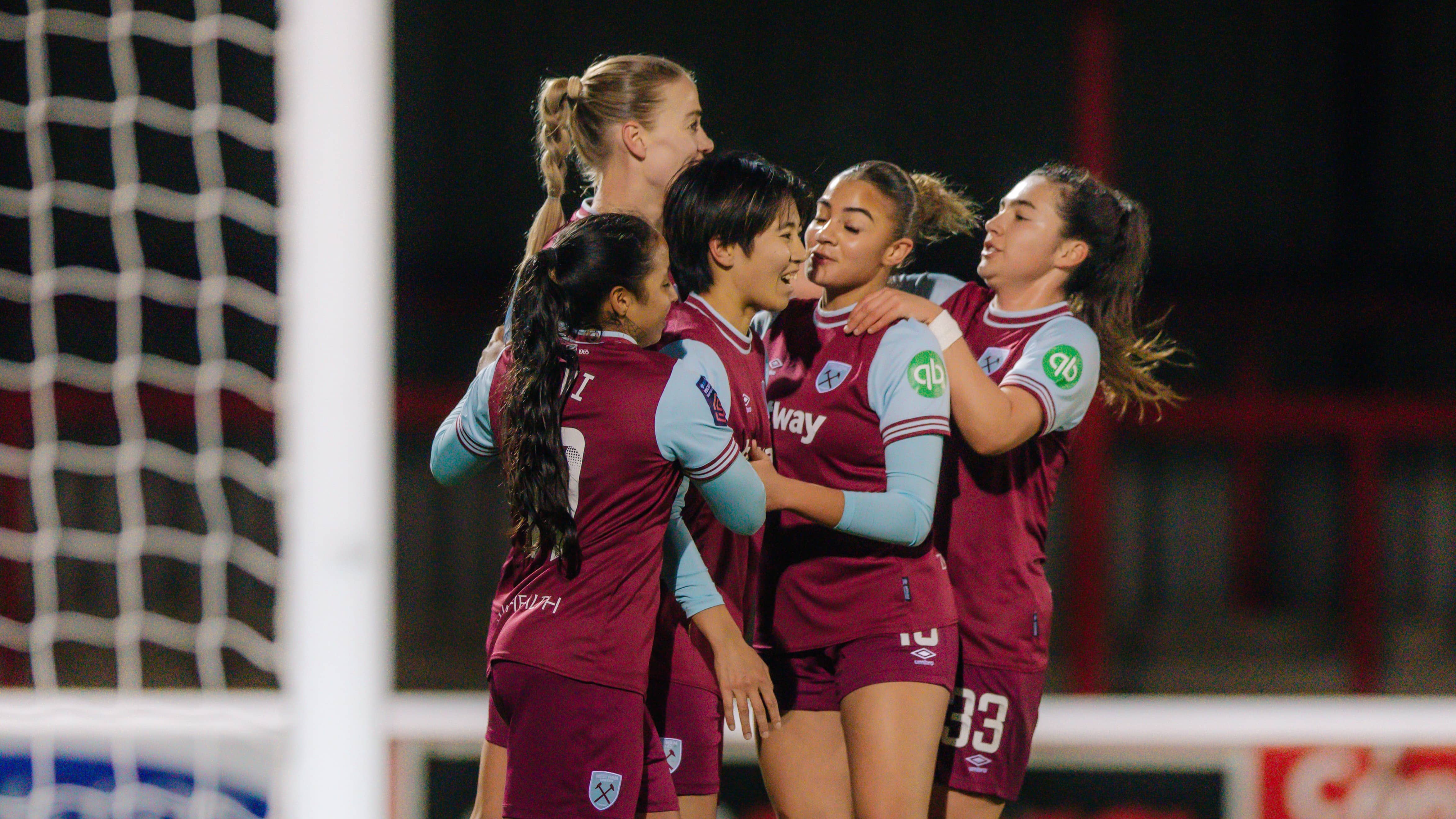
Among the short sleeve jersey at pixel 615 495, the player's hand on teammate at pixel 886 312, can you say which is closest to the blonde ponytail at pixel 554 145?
the short sleeve jersey at pixel 615 495

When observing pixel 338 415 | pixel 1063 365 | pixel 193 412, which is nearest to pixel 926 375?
pixel 1063 365

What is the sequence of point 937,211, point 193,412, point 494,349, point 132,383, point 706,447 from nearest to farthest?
point 706,447 → point 494,349 → point 937,211 → point 132,383 → point 193,412

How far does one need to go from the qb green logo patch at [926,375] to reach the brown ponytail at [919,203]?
0.88 ft

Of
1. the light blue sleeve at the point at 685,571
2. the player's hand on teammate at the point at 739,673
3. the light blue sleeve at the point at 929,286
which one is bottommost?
the player's hand on teammate at the point at 739,673

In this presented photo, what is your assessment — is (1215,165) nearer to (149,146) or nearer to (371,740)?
(149,146)

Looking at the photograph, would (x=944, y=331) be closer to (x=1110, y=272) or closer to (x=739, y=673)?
(x=1110, y=272)

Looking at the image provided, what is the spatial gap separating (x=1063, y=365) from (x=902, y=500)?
0.40 m

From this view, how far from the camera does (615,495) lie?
1767 mm

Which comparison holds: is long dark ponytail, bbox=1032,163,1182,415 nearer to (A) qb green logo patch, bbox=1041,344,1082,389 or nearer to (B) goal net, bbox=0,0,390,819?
(A) qb green logo patch, bbox=1041,344,1082,389

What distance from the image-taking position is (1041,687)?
222cm

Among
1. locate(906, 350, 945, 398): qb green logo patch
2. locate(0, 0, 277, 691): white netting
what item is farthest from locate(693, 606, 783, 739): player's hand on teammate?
locate(0, 0, 277, 691): white netting

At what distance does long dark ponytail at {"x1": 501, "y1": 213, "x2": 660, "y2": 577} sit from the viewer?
5.69 feet

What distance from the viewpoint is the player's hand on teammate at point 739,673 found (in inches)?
72.6

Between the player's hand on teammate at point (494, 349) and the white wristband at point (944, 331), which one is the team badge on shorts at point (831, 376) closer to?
the white wristband at point (944, 331)
